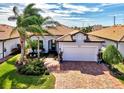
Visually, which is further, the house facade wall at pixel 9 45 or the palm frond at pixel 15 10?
the house facade wall at pixel 9 45

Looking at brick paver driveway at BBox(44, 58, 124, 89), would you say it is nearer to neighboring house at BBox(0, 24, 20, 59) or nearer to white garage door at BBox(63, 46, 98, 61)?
white garage door at BBox(63, 46, 98, 61)

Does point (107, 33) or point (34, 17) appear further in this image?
point (107, 33)

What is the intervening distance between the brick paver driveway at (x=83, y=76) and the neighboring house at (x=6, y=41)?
4387 mm

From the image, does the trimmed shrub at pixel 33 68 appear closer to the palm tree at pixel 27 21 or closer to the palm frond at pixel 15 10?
the palm tree at pixel 27 21

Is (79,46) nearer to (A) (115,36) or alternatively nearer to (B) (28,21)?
(A) (115,36)

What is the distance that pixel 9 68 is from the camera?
18.2m


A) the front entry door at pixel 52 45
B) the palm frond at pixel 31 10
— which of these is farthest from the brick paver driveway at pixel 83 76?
the palm frond at pixel 31 10

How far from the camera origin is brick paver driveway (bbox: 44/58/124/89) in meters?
16.0

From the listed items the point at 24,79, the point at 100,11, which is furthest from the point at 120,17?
the point at 24,79

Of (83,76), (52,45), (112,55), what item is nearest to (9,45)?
(52,45)

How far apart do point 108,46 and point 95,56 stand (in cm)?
307

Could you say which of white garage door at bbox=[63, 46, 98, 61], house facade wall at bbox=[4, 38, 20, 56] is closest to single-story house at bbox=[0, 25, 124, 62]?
white garage door at bbox=[63, 46, 98, 61]

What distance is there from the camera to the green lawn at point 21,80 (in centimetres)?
1586
